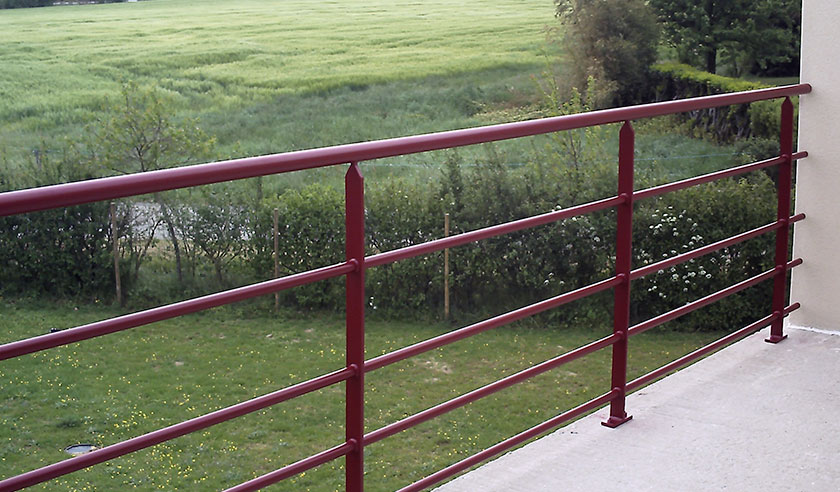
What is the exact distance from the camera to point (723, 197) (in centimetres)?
1084

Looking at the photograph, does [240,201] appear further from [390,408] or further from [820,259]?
[820,259]

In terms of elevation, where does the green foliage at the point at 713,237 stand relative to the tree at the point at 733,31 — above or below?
below

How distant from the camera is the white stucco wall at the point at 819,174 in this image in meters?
3.10

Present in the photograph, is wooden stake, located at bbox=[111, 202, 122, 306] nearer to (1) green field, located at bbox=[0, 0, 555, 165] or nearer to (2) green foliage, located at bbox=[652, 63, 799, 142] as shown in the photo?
(1) green field, located at bbox=[0, 0, 555, 165]

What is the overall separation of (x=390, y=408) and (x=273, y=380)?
75.7 inches

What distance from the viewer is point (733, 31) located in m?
22.0

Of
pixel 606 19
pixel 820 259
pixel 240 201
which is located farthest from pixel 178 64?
pixel 820 259

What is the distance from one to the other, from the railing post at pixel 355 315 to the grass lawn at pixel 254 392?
245 inches

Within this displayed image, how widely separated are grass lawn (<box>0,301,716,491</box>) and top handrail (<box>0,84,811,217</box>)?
6.22m

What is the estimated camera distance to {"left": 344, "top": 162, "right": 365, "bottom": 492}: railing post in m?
1.76

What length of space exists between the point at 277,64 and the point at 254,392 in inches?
669

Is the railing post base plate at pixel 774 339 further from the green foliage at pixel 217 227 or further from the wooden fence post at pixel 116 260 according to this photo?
the wooden fence post at pixel 116 260

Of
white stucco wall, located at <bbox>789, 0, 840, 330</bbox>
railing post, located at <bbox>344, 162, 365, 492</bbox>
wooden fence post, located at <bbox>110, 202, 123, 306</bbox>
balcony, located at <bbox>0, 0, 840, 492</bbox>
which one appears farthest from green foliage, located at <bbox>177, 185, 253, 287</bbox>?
railing post, located at <bbox>344, 162, 365, 492</bbox>

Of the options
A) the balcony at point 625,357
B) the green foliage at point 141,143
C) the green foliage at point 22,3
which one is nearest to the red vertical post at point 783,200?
the balcony at point 625,357
